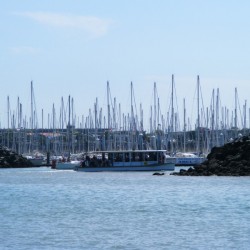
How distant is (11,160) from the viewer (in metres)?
130

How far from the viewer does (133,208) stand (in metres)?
49.2

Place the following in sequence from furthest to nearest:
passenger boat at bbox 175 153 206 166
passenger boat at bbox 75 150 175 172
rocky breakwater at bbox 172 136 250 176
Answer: passenger boat at bbox 175 153 206 166 → passenger boat at bbox 75 150 175 172 → rocky breakwater at bbox 172 136 250 176

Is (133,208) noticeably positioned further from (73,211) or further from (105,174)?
(105,174)

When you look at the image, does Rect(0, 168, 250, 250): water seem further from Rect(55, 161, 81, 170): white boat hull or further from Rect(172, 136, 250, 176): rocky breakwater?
Rect(55, 161, 81, 170): white boat hull

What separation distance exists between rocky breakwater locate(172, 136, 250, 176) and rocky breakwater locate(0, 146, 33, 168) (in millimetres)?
46510

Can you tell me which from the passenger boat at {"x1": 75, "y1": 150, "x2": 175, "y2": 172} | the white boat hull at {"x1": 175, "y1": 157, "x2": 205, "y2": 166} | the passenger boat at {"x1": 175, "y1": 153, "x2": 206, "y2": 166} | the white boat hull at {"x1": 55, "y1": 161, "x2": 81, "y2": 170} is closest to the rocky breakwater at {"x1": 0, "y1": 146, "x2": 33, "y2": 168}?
the white boat hull at {"x1": 55, "y1": 161, "x2": 81, "y2": 170}

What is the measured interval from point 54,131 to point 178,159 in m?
Answer: 20.5

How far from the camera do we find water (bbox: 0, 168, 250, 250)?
3400cm

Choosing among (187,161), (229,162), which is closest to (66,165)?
(187,161)

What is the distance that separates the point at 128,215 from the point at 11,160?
8696 cm

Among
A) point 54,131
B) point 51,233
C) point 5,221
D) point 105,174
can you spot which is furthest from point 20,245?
point 54,131

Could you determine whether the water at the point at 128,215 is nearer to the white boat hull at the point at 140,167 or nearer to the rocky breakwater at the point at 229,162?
the rocky breakwater at the point at 229,162

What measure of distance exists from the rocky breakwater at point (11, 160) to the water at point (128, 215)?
54159mm

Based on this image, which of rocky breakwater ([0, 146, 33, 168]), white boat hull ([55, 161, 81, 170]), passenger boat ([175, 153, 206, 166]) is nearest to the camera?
white boat hull ([55, 161, 81, 170])
